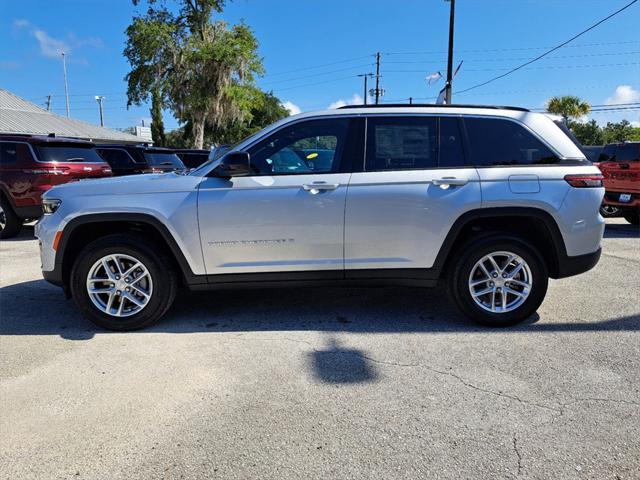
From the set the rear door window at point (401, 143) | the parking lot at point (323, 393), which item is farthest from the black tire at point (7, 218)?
the rear door window at point (401, 143)

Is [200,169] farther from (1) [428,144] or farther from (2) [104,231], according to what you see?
(1) [428,144]

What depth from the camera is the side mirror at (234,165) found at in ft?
12.1

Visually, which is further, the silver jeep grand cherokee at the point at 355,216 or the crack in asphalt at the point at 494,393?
the silver jeep grand cherokee at the point at 355,216

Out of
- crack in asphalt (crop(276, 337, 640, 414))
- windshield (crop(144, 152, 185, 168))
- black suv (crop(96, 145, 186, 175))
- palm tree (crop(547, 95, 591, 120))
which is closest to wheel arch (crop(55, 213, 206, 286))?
crack in asphalt (crop(276, 337, 640, 414))

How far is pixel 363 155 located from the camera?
12.9ft

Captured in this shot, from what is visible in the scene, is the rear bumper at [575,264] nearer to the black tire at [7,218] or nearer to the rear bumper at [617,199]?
the rear bumper at [617,199]

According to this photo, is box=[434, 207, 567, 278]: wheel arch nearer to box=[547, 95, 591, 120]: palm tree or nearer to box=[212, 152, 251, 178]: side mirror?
box=[212, 152, 251, 178]: side mirror

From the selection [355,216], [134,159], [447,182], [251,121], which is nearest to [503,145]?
[447,182]

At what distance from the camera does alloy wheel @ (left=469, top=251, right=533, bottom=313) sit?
3943 millimetres

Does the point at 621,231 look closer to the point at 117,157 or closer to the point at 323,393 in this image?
the point at 323,393

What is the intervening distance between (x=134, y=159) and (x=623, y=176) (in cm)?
1197

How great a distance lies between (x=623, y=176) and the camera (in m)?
9.51

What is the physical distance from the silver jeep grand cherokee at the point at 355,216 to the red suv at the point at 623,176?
260 inches

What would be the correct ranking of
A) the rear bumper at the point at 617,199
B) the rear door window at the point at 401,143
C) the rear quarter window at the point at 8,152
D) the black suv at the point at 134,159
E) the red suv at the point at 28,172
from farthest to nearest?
the black suv at the point at 134,159 < the rear bumper at the point at 617,199 < the rear quarter window at the point at 8,152 < the red suv at the point at 28,172 < the rear door window at the point at 401,143
